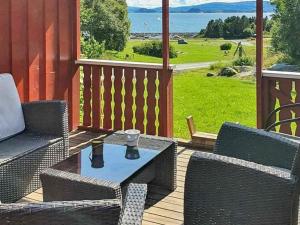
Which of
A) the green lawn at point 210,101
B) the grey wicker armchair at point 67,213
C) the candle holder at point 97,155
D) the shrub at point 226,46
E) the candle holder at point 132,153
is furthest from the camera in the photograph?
the green lawn at point 210,101

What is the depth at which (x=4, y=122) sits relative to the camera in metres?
3.64

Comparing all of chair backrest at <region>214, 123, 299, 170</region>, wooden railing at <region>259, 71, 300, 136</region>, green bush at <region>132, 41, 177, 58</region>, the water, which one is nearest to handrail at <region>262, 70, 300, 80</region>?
wooden railing at <region>259, 71, 300, 136</region>

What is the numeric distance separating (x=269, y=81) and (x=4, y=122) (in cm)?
258

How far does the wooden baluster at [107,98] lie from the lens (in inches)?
204

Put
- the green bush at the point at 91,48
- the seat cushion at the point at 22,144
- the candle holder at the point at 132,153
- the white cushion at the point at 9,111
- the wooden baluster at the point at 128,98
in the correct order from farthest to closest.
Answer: the green bush at the point at 91,48 < the wooden baluster at the point at 128,98 < the white cushion at the point at 9,111 < the seat cushion at the point at 22,144 < the candle holder at the point at 132,153

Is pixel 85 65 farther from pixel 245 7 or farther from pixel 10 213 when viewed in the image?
pixel 10 213

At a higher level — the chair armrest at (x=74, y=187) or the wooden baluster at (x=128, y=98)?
the wooden baluster at (x=128, y=98)

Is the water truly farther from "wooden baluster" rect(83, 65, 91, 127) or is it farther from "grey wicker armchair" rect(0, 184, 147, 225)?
"grey wicker armchair" rect(0, 184, 147, 225)

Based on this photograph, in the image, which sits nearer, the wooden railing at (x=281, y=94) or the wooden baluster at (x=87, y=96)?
the wooden railing at (x=281, y=94)

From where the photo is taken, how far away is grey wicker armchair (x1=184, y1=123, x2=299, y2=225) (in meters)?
2.19

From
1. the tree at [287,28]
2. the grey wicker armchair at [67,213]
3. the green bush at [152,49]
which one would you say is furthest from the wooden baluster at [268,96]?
the grey wicker armchair at [67,213]

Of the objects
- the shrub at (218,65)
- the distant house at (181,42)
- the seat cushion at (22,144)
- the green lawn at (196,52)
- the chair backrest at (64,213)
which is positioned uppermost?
the distant house at (181,42)

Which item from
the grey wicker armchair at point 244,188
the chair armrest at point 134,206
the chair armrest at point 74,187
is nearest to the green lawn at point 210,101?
the grey wicker armchair at point 244,188

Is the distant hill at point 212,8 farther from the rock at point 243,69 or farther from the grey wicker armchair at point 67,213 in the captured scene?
the grey wicker armchair at point 67,213
